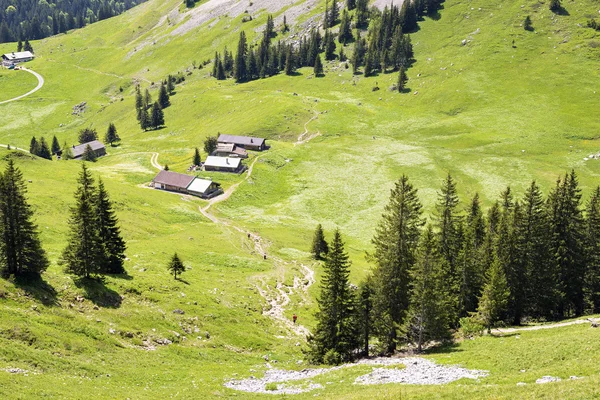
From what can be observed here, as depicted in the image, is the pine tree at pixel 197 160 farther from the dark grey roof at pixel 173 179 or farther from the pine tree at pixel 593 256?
the pine tree at pixel 593 256

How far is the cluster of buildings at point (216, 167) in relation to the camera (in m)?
125

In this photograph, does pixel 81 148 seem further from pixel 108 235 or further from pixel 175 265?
pixel 108 235

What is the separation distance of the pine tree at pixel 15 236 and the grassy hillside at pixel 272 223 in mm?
2120

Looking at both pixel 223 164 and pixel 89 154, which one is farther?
pixel 89 154

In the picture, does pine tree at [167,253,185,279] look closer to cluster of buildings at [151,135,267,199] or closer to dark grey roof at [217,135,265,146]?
cluster of buildings at [151,135,267,199]

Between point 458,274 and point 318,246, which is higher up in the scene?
point 458,274

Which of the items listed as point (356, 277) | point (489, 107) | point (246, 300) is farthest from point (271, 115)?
point (246, 300)

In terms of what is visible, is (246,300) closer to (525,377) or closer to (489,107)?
(525,377)

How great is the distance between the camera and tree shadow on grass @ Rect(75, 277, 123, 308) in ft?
164

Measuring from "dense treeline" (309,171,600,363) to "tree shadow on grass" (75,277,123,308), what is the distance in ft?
69.9

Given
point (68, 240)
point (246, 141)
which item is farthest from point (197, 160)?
point (68, 240)

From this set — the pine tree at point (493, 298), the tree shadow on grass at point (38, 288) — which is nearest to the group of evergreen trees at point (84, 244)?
the tree shadow on grass at point (38, 288)

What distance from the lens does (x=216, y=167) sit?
142m

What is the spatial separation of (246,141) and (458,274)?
108729 mm
